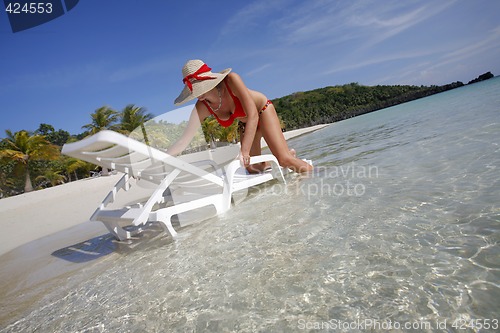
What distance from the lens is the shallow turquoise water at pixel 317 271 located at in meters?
1.44

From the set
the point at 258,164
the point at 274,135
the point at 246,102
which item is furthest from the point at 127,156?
the point at 258,164

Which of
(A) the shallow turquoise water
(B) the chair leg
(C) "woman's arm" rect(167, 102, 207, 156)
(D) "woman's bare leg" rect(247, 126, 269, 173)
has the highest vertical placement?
(C) "woman's arm" rect(167, 102, 207, 156)

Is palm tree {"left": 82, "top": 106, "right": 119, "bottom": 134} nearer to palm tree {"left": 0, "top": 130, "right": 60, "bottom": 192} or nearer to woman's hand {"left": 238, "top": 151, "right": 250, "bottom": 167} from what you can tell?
palm tree {"left": 0, "top": 130, "right": 60, "bottom": 192}

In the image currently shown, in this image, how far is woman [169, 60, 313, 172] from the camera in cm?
354

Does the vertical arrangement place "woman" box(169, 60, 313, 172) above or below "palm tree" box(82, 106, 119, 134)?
below

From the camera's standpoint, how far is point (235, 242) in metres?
2.63

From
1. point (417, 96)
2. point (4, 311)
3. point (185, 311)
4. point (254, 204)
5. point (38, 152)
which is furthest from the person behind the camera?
point (417, 96)

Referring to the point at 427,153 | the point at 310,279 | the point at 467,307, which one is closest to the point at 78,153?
the point at 310,279

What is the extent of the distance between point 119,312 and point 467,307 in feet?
6.40

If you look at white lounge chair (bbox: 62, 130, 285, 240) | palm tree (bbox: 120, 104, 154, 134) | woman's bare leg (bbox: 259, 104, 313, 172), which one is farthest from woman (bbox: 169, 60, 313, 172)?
palm tree (bbox: 120, 104, 154, 134)

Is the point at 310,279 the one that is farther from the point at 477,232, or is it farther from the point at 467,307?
the point at 477,232

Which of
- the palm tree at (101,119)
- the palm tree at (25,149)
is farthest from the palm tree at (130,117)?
the palm tree at (25,149)

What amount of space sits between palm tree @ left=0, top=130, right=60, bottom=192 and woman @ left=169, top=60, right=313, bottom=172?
29787 mm

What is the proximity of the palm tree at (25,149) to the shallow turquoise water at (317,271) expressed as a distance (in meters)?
30.4
